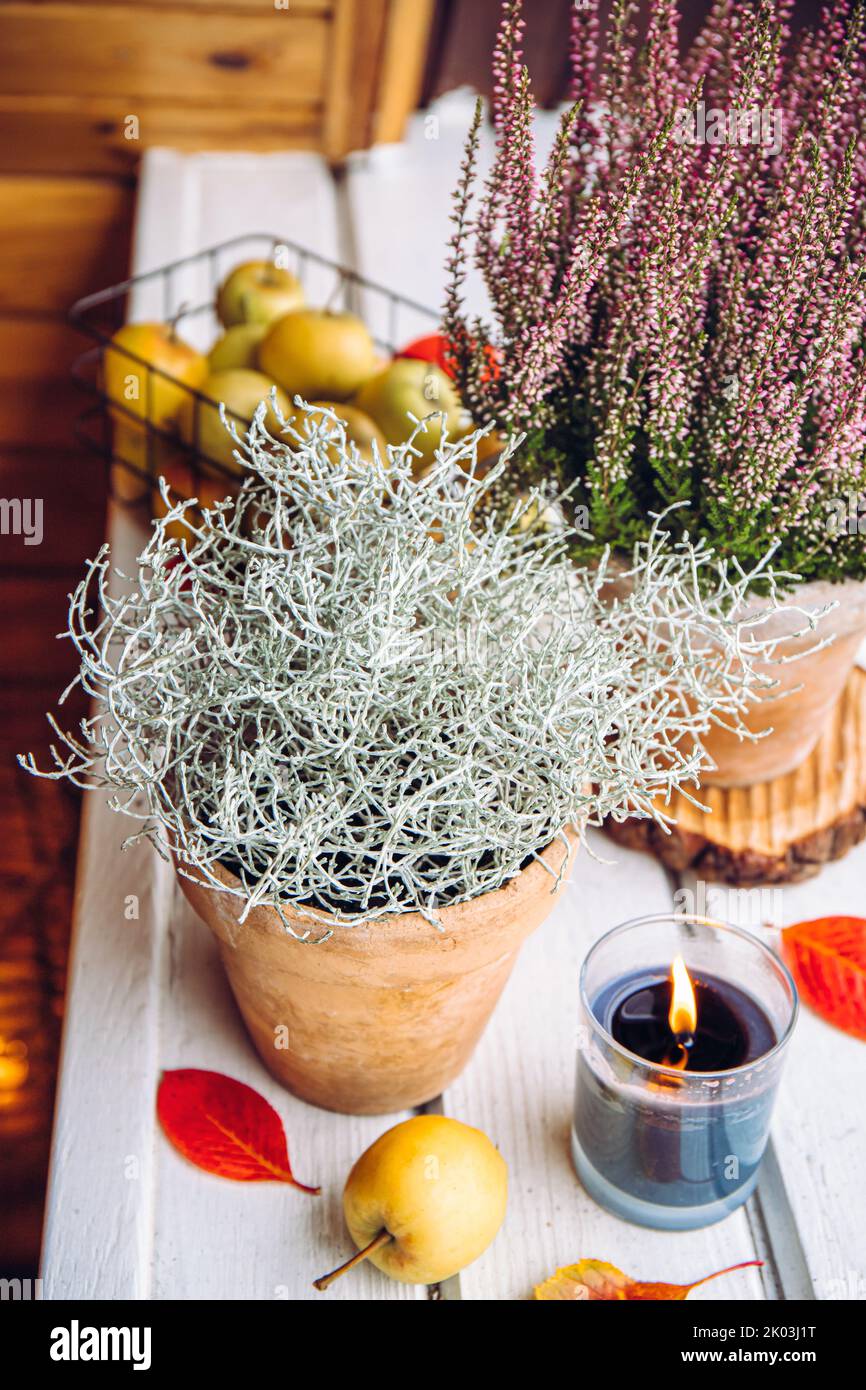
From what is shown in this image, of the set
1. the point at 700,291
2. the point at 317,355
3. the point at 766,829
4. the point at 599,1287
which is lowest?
the point at 599,1287

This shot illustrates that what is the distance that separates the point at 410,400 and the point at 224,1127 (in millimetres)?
474

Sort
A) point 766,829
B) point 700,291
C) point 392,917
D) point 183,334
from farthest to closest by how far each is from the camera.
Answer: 1. point 183,334
2. point 766,829
3. point 700,291
4. point 392,917

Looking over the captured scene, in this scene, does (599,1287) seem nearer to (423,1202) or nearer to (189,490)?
(423,1202)

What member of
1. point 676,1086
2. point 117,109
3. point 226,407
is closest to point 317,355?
point 226,407

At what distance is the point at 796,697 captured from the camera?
731 millimetres

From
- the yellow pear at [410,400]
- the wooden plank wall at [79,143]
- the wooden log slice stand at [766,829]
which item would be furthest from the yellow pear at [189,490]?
the wooden plank wall at [79,143]

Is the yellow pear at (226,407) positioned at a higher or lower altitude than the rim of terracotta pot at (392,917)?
higher

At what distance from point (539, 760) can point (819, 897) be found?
277 millimetres

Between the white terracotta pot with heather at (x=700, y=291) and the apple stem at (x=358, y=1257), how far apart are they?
311 millimetres

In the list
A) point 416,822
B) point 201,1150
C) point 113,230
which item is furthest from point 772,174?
point 113,230

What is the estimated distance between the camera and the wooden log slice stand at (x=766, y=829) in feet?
2.49

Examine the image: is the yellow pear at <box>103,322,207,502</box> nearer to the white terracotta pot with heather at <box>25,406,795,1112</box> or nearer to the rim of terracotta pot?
the white terracotta pot with heather at <box>25,406,795,1112</box>

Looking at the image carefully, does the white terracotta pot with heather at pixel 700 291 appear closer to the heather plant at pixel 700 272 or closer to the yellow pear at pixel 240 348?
the heather plant at pixel 700 272

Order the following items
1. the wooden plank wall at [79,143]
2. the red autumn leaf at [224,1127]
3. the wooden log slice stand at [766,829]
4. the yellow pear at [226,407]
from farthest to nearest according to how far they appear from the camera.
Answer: the wooden plank wall at [79,143] < the yellow pear at [226,407] < the wooden log slice stand at [766,829] < the red autumn leaf at [224,1127]
